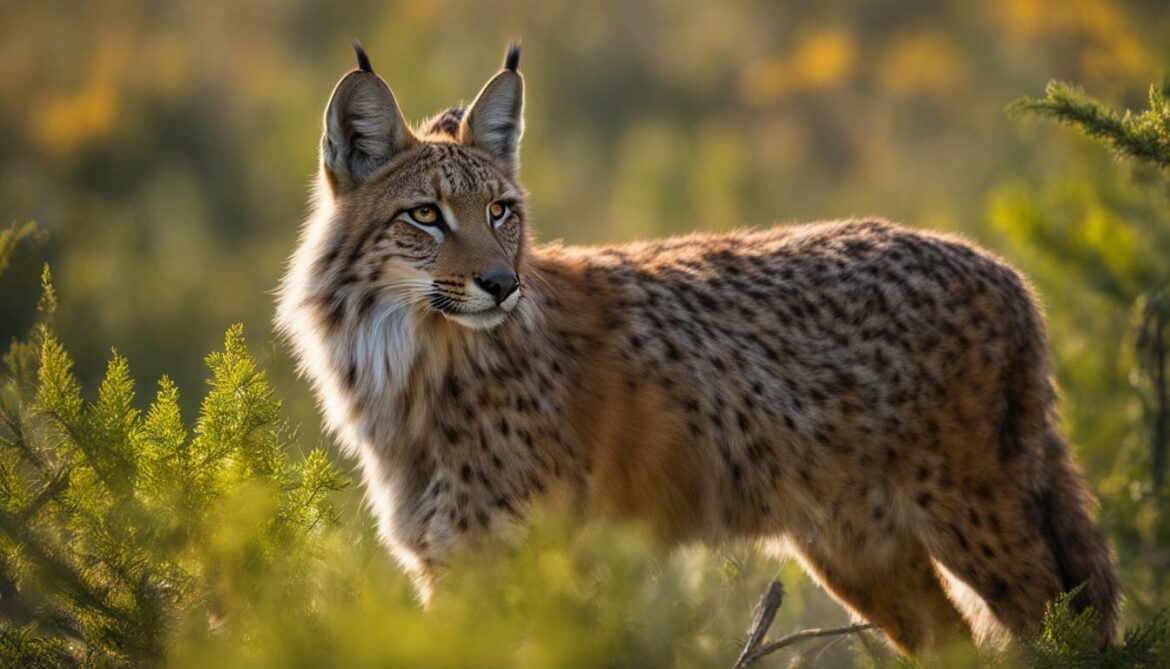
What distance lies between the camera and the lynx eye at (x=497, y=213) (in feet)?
19.7

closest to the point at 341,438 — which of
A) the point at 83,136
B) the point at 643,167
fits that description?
the point at 643,167

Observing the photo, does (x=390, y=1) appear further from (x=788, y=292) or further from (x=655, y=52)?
(x=788, y=292)

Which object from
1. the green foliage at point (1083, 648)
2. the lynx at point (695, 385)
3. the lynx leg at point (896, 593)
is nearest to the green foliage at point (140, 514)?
the lynx at point (695, 385)

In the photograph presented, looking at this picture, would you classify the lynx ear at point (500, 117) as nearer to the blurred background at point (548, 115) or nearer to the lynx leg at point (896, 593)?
the lynx leg at point (896, 593)

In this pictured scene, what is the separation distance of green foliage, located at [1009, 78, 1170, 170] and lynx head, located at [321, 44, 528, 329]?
2.14 metres

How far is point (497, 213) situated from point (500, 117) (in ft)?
1.97

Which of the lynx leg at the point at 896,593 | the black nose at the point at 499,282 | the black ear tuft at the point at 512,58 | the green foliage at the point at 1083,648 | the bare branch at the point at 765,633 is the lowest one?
the lynx leg at the point at 896,593

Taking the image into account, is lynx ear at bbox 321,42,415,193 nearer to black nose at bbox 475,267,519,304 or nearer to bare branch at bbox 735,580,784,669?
black nose at bbox 475,267,519,304

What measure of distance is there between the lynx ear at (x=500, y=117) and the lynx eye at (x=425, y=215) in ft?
2.02

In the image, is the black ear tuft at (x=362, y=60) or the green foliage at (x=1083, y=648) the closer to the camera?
the green foliage at (x=1083, y=648)

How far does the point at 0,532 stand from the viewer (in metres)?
4.21

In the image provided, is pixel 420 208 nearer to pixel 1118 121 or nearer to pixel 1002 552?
pixel 1118 121

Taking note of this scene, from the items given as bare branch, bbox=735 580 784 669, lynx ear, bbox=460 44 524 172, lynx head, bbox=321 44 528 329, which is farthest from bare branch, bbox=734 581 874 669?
lynx ear, bbox=460 44 524 172

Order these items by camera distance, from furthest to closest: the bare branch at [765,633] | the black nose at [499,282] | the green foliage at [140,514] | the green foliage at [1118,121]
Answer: the black nose at [499,282]
the bare branch at [765,633]
the green foliage at [1118,121]
the green foliage at [140,514]
